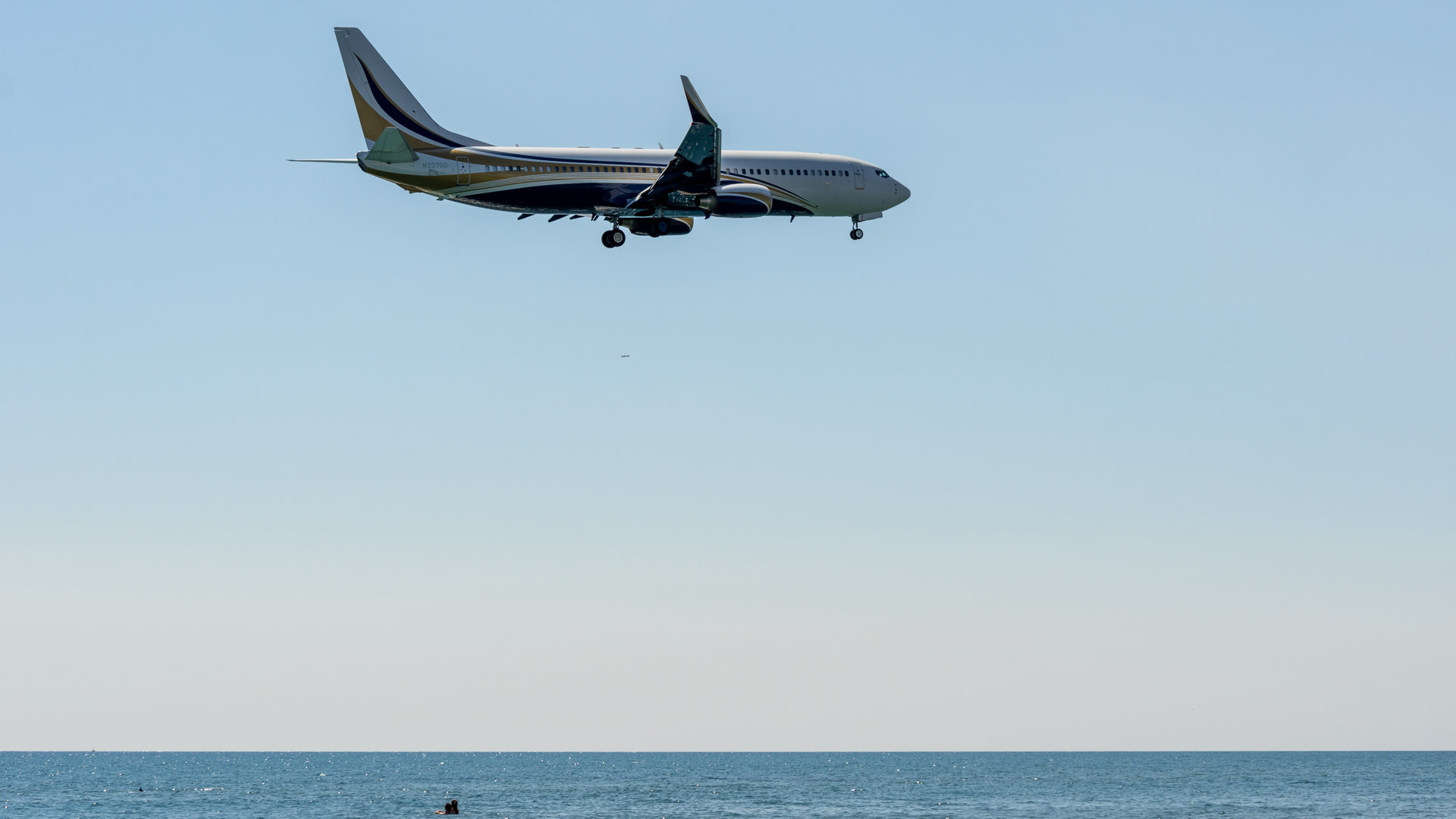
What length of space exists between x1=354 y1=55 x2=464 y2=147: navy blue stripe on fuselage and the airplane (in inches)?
1.4

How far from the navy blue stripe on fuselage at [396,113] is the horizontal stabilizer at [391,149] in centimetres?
305

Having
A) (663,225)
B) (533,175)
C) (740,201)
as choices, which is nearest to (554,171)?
(533,175)

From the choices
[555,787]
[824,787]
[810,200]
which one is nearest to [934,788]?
[824,787]

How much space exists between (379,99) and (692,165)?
1643 centimetres

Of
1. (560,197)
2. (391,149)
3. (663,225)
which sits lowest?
(663,225)

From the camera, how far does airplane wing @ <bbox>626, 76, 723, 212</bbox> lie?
65.5 m

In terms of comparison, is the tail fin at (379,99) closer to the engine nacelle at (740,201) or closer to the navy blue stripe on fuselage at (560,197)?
the navy blue stripe on fuselage at (560,197)

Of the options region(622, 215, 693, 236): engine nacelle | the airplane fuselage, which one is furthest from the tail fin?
region(622, 215, 693, 236): engine nacelle

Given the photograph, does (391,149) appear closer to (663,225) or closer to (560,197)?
(560,197)

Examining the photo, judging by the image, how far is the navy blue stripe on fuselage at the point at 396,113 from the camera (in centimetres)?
7069

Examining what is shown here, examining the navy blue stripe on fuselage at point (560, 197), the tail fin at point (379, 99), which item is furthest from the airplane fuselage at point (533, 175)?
the tail fin at point (379, 99)

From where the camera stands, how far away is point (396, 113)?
238 feet

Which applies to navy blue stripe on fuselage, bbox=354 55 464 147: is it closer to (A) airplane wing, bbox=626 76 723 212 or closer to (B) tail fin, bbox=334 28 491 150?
(B) tail fin, bbox=334 28 491 150

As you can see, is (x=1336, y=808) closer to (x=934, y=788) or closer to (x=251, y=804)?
(x=934, y=788)
